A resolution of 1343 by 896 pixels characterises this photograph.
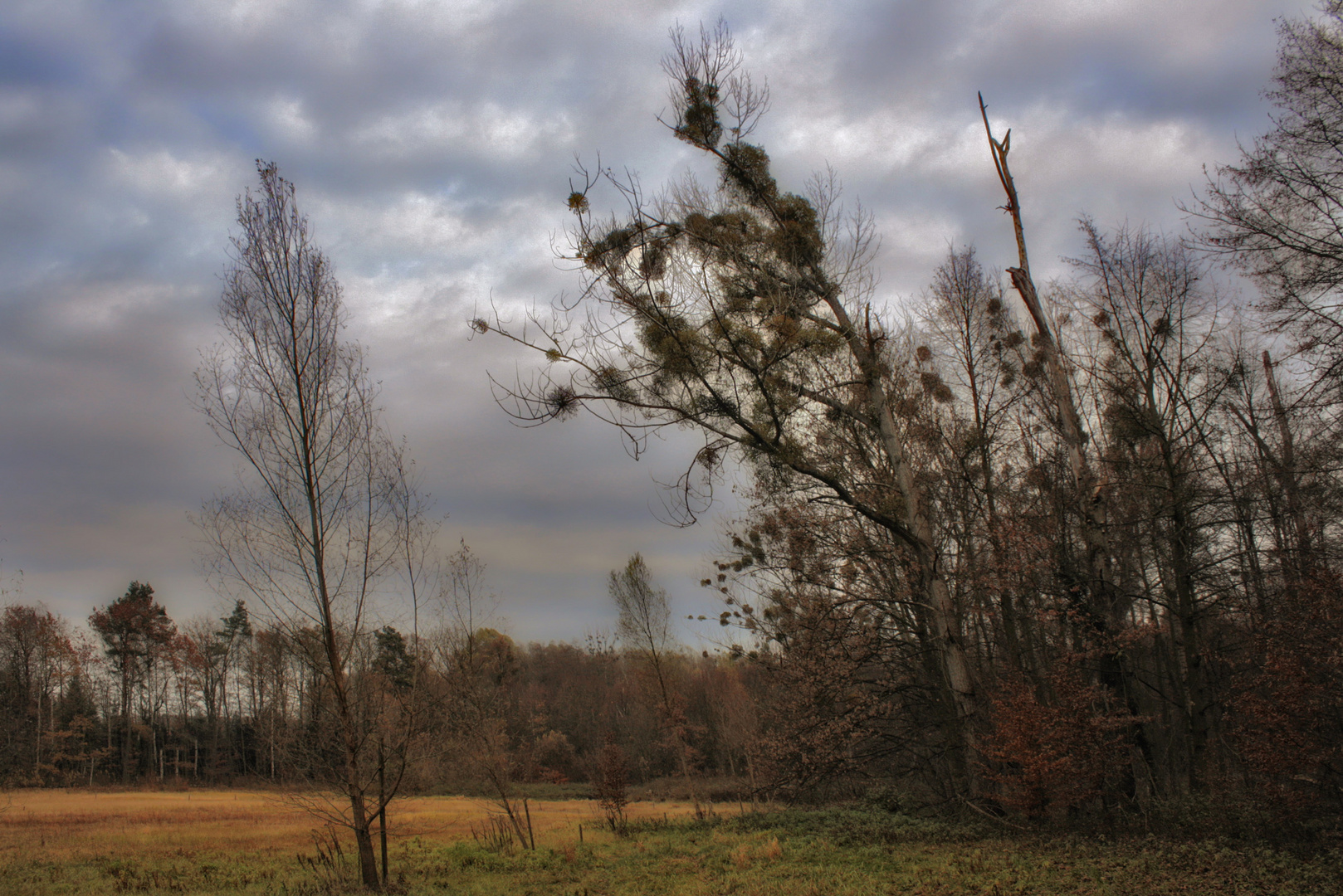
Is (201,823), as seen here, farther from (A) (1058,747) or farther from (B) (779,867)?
(A) (1058,747)

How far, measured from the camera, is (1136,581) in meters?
18.4

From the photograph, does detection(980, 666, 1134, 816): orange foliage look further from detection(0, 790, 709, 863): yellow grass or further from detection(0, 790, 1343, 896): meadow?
detection(0, 790, 709, 863): yellow grass

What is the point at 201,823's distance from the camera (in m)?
22.5

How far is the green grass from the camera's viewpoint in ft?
21.8

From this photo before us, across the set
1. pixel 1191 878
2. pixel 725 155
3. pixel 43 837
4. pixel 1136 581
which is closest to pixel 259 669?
pixel 725 155

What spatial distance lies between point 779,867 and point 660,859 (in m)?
3.69

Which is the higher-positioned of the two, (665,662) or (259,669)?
(259,669)

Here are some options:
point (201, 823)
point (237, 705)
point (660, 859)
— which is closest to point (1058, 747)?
point (660, 859)

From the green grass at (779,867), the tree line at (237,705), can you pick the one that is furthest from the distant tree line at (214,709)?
the green grass at (779,867)

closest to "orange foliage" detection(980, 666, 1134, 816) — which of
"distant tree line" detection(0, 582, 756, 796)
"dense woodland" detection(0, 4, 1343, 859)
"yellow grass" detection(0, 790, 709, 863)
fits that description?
"dense woodland" detection(0, 4, 1343, 859)

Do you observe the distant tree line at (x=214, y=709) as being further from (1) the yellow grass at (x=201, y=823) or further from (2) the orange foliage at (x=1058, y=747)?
(2) the orange foliage at (x=1058, y=747)

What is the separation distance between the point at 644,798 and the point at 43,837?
21473 millimetres

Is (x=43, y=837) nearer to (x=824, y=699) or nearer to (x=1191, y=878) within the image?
(x=824, y=699)

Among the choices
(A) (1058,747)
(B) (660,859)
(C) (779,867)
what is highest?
(A) (1058,747)
